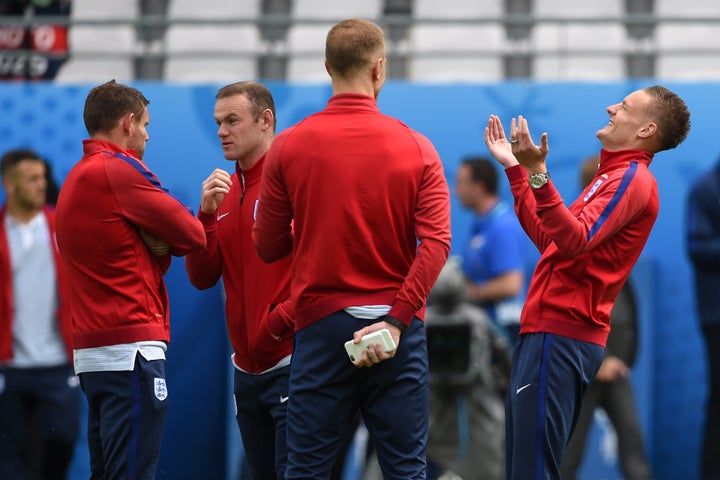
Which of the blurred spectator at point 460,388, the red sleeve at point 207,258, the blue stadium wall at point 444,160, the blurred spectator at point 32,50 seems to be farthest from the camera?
the blurred spectator at point 32,50

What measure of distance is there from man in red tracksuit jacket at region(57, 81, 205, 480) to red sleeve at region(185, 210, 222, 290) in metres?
0.19

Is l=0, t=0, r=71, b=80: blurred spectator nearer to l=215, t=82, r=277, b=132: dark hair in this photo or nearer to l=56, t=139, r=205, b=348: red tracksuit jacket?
l=215, t=82, r=277, b=132: dark hair

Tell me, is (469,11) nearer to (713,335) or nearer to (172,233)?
(713,335)

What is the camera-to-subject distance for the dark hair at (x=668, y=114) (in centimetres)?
468

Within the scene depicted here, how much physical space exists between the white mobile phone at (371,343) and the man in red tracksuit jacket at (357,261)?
0.14 feet

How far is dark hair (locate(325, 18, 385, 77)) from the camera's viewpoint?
422cm

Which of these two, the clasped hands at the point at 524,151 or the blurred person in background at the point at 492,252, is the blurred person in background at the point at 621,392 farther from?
the clasped hands at the point at 524,151

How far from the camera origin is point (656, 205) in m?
4.61

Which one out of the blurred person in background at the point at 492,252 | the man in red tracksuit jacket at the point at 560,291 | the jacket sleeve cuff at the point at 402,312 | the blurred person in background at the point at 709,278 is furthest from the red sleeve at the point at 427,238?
the blurred person in background at the point at 709,278

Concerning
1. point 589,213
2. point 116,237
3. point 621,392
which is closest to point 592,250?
Answer: point 589,213

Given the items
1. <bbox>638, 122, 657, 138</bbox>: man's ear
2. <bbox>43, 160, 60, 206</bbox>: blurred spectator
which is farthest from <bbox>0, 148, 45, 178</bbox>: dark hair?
<bbox>638, 122, 657, 138</bbox>: man's ear

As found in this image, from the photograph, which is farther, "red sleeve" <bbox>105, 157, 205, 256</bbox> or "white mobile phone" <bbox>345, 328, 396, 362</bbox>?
"red sleeve" <bbox>105, 157, 205, 256</bbox>

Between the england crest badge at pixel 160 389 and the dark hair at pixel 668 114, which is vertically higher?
the dark hair at pixel 668 114

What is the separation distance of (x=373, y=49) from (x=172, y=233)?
105 centimetres
